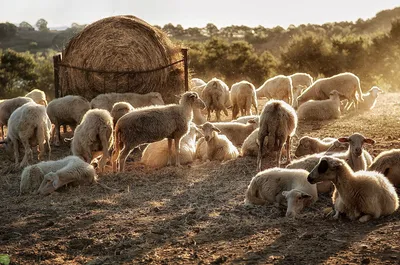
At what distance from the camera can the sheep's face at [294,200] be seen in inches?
317

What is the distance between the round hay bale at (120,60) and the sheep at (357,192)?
32.1 feet

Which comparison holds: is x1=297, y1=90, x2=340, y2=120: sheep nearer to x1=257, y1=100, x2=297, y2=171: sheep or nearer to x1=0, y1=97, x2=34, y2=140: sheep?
x1=257, y1=100, x2=297, y2=171: sheep

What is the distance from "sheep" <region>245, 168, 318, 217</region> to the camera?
8602 mm

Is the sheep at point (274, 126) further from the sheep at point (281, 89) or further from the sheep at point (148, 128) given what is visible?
the sheep at point (281, 89)

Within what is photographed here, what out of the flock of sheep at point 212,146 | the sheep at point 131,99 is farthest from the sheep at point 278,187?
the sheep at point 131,99

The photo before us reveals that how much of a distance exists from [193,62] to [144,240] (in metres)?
27.5

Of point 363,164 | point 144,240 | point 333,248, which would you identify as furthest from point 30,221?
point 363,164

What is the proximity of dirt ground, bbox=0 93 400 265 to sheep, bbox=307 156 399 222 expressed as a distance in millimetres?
155

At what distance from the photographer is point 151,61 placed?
17.1m

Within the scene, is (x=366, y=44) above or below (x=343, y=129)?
above

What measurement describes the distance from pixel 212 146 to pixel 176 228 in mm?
4927

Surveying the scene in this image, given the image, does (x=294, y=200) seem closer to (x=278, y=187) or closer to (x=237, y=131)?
(x=278, y=187)

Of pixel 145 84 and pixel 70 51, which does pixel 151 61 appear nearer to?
pixel 145 84

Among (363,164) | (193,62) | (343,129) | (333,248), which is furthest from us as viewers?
(193,62)
